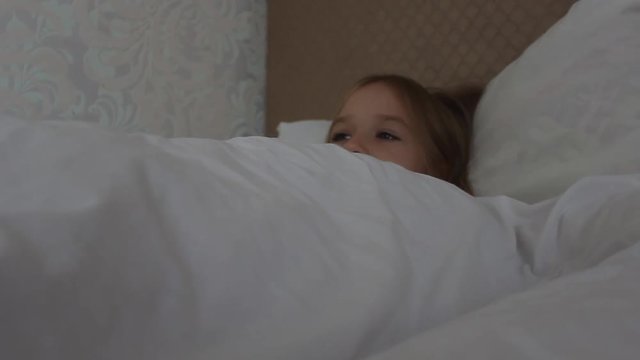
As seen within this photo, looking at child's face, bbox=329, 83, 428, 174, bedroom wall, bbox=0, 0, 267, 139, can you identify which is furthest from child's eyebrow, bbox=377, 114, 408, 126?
bedroom wall, bbox=0, 0, 267, 139

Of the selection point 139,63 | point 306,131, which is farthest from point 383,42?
point 139,63

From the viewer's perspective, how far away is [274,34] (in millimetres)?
1612

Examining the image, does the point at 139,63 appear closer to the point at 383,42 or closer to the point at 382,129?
the point at 383,42

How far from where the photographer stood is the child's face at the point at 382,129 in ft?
3.54

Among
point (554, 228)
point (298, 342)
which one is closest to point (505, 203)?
point (554, 228)

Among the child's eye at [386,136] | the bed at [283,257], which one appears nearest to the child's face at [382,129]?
the child's eye at [386,136]

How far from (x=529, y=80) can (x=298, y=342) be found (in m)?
0.67

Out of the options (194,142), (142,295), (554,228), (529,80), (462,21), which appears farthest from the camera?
(462,21)

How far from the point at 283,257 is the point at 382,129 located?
681 mm

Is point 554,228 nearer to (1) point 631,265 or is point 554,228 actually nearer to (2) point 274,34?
(1) point 631,265

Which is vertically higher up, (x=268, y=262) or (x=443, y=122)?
(x=268, y=262)

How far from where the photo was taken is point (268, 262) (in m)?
0.44

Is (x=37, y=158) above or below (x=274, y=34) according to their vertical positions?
above

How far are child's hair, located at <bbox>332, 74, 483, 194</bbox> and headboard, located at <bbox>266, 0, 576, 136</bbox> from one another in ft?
0.31
